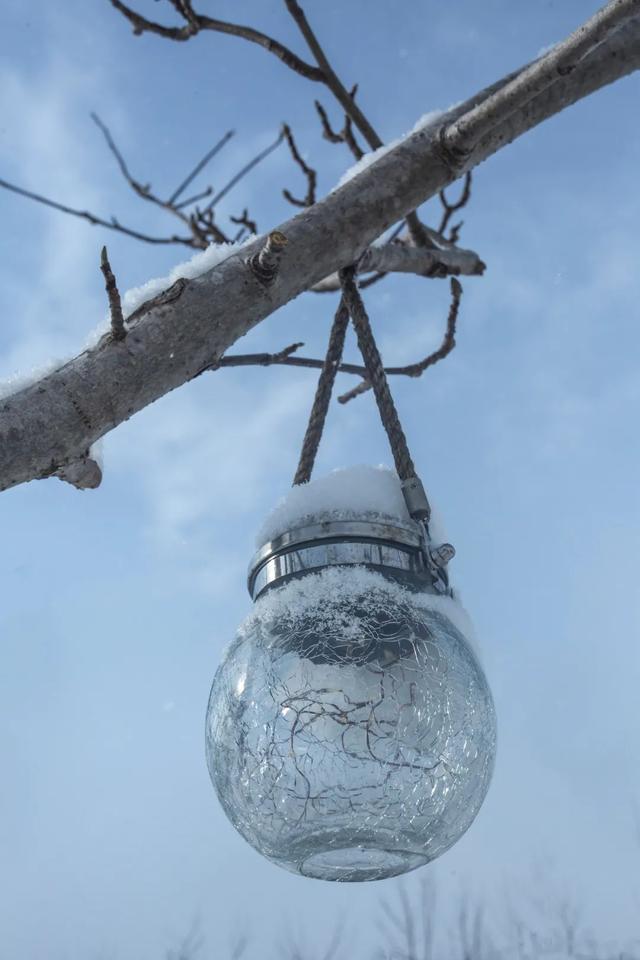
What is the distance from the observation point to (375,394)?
1300 millimetres

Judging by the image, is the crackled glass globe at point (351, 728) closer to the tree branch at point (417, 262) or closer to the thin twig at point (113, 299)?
the thin twig at point (113, 299)

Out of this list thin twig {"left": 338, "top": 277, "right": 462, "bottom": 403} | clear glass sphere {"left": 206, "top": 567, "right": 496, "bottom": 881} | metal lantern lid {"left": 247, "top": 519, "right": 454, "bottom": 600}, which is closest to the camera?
clear glass sphere {"left": 206, "top": 567, "right": 496, "bottom": 881}

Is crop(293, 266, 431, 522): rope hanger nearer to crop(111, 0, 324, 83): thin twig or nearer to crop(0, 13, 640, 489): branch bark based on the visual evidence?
crop(0, 13, 640, 489): branch bark

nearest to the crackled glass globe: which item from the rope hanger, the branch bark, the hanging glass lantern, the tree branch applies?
the hanging glass lantern

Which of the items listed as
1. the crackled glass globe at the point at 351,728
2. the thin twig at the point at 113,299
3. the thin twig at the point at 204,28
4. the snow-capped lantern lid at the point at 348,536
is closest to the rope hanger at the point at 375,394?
the snow-capped lantern lid at the point at 348,536

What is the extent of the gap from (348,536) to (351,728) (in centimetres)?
26

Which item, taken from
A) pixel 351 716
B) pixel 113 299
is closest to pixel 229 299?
pixel 113 299

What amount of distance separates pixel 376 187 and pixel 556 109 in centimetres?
45

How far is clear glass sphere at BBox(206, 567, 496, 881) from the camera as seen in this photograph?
3.18 feet

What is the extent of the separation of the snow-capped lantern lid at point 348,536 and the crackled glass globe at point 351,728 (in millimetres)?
24

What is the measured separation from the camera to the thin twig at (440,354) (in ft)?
7.05

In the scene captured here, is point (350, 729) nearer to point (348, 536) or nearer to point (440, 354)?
point (348, 536)

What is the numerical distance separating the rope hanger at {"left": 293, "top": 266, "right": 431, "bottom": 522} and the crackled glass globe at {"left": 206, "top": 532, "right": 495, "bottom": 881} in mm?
147

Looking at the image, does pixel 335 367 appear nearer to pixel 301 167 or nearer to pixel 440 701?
pixel 440 701
